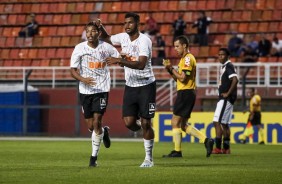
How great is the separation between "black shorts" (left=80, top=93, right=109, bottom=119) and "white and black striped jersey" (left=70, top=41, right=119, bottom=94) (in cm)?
8

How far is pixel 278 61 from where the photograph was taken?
35656 mm

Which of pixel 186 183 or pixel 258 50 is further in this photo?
pixel 258 50

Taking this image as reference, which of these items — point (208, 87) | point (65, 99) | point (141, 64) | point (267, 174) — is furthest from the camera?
point (65, 99)

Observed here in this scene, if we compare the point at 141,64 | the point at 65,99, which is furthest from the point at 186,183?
the point at 65,99

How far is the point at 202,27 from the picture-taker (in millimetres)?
37500

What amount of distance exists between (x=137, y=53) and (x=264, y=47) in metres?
20.3

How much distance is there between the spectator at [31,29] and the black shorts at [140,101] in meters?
24.7

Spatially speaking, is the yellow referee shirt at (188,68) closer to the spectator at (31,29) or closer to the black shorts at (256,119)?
the black shorts at (256,119)

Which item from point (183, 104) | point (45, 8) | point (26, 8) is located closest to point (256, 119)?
point (183, 104)

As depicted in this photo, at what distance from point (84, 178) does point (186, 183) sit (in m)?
1.49

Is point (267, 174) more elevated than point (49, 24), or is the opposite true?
point (49, 24)

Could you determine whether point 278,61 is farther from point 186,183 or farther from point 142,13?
point 186,183

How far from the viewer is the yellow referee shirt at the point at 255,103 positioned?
30.3 meters

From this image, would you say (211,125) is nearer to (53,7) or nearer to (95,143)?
(53,7)
